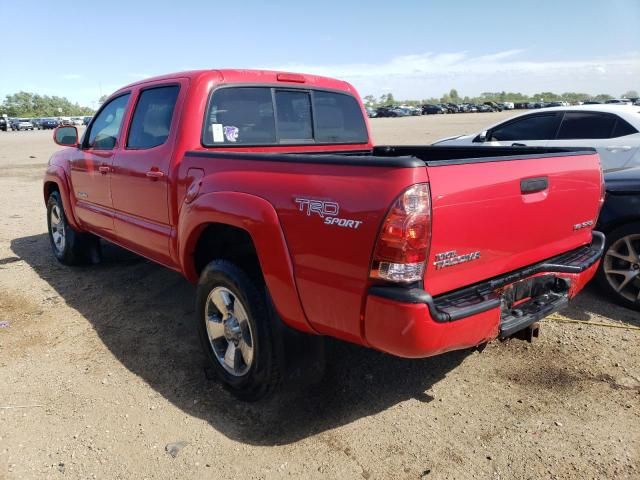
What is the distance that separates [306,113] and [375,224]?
2291 mm

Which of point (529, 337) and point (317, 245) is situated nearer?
point (317, 245)

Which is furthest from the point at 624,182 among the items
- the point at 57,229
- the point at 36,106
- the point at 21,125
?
the point at 36,106

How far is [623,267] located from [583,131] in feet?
10.5

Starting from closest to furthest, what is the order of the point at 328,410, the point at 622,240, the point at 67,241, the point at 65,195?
the point at 328,410
the point at 622,240
the point at 65,195
the point at 67,241

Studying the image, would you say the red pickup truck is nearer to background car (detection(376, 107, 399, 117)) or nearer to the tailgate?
the tailgate

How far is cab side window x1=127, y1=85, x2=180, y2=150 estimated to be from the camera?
3.64 metres

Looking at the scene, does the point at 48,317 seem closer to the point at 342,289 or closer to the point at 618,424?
the point at 342,289

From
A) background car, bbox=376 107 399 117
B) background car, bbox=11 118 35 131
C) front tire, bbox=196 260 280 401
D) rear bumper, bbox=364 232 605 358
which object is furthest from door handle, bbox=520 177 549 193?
background car, bbox=11 118 35 131

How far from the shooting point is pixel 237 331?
9.90ft

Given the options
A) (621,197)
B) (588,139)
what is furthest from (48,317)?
(588,139)

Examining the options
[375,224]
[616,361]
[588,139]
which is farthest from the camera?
[588,139]

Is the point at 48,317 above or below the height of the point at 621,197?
below

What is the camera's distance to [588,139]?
6.61 meters

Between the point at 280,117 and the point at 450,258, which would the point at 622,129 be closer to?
the point at 280,117
